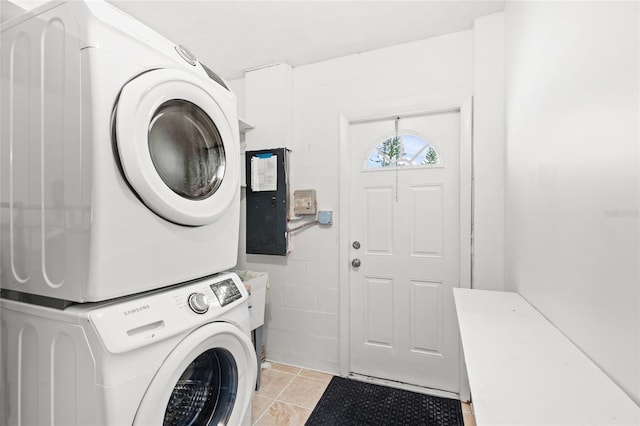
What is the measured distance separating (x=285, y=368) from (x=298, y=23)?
2.60m

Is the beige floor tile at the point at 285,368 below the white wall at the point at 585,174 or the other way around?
below

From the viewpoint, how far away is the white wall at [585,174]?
69 cm

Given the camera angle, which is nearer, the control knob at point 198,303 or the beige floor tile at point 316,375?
the control knob at point 198,303

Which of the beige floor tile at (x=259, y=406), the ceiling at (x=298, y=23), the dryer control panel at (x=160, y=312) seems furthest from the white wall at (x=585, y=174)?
the beige floor tile at (x=259, y=406)

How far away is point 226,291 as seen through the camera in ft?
4.47

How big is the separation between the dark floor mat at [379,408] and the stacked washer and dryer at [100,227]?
0.92m

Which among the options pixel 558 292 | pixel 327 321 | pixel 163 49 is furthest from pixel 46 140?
pixel 327 321

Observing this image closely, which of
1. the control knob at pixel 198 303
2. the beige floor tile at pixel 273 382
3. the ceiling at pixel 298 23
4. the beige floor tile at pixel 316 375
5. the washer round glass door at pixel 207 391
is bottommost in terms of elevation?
the beige floor tile at pixel 316 375

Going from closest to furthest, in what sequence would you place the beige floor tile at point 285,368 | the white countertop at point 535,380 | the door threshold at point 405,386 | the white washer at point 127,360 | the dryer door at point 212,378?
1. the white countertop at point 535,380
2. the white washer at point 127,360
3. the dryer door at point 212,378
4. the door threshold at point 405,386
5. the beige floor tile at point 285,368

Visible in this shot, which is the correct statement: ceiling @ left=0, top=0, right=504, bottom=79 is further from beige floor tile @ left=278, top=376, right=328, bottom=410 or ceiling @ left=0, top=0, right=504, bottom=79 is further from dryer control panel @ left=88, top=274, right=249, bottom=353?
beige floor tile @ left=278, top=376, right=328, bottom=410

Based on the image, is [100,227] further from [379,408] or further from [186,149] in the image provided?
[379,408]

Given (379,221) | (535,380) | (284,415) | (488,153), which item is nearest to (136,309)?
(535,380)

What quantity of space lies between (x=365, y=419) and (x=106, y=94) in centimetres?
212

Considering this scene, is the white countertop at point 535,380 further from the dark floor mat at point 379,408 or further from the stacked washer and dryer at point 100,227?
the dark floor mat at point 379,408
